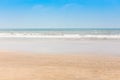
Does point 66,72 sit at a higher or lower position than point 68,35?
higher

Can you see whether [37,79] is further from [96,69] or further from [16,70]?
[96,69]

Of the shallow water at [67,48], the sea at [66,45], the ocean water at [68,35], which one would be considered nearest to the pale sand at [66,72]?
the sea at [66,45]

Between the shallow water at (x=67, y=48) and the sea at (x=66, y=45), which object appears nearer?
the shallow water at (x=67, y=48)

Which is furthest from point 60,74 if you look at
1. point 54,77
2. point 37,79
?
point 37,79

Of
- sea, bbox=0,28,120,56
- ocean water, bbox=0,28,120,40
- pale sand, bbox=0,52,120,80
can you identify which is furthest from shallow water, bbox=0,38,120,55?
ocean water, bbox=0,28,120,40

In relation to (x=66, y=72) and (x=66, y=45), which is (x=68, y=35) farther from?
(x=66, y=72)

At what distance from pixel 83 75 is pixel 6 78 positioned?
5.90ft

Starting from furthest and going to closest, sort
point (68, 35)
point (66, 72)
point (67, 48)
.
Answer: point (68, 35), point (67, 48), point (66, 72)

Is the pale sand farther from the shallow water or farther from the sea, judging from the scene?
the shallow water

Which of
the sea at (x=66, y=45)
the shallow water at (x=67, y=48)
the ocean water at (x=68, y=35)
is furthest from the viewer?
the ocean water at (x=68, y=35)

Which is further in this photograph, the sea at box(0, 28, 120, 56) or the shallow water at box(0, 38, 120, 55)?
the sea at box(0, 28, 120, 56)

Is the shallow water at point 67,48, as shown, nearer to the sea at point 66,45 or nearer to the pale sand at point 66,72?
the sea at point 66,45

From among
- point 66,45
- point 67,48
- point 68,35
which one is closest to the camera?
point 67,48

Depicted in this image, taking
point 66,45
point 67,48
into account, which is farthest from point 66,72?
point 66,45
